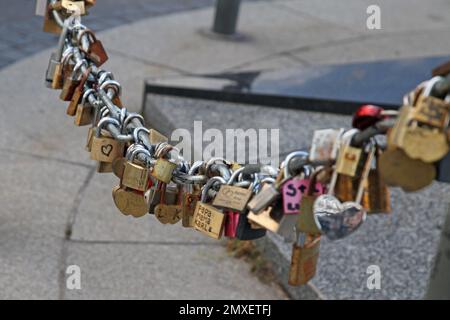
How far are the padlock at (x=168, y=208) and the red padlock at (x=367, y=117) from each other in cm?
66

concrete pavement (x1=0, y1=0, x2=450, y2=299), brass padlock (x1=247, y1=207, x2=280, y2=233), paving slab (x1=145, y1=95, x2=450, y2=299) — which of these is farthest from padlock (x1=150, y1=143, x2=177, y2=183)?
concrete pavement (x1=0, y1=0, x2=450, y2=299)

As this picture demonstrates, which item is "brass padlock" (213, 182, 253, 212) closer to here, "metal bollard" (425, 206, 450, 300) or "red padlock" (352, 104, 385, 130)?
"red padlock" (352, 104, 385, 130)

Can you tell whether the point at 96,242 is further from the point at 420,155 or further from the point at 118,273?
the point at 420,155

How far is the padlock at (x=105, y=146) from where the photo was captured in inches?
76.9

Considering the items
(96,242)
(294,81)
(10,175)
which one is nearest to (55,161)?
(10,175)

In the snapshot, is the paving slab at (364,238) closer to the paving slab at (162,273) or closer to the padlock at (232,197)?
the paving slab at (162,273)

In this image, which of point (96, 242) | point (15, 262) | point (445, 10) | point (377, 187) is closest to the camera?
point (377, 187)

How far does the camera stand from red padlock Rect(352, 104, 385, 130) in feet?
4.36

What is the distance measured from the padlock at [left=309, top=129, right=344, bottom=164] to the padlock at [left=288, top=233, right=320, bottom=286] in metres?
0.24

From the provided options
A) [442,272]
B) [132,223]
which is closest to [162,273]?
[132,223]

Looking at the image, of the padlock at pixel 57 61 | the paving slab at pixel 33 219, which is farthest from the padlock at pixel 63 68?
the paving slab at pixel 33 219

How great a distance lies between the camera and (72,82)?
85.4 inches

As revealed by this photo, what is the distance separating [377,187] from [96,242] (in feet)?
9.97

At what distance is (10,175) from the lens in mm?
4762
